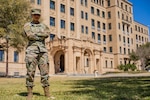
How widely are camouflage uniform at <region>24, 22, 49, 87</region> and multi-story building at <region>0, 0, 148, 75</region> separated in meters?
28.4

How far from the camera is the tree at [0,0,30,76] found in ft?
85.9

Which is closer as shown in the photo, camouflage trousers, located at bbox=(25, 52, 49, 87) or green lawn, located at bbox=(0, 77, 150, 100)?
camouflage trousers, located at bbox=(25, 52, 49, 87)

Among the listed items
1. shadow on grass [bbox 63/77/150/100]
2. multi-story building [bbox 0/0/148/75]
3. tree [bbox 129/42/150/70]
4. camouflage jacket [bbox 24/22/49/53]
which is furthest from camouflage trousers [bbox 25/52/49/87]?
tree [bbox 129/42/150/70]

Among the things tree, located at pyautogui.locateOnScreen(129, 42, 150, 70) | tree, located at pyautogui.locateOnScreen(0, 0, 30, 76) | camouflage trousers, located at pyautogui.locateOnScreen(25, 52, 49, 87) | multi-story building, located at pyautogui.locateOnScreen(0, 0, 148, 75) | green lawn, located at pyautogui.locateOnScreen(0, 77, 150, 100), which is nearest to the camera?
camouflage trousers, located at pyautogui.locateOnScreen(25, 52, 49, 87)

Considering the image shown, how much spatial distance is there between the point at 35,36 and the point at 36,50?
1.36 feet

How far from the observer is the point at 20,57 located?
41125mm

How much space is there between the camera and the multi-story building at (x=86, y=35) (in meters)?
41.2

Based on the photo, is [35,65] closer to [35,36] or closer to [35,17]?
[35,36]

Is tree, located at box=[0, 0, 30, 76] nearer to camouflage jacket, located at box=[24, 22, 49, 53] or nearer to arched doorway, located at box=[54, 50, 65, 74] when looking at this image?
arched doorway, located at box=[54, 50, 65, 74]

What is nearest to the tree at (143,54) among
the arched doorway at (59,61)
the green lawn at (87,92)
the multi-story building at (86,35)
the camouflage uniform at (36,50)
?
the multi-story building at (86,35)

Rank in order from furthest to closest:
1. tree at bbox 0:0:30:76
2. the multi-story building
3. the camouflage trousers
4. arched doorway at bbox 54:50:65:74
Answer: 1. arched doorway at bbox 54:50:65:74
2. the multi-story building
3. tree at bbox 0:0:30:76
4. the camouflage trousers

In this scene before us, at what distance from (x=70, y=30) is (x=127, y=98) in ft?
144

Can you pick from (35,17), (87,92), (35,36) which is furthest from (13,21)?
(35,36)

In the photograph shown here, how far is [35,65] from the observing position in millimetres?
6871
